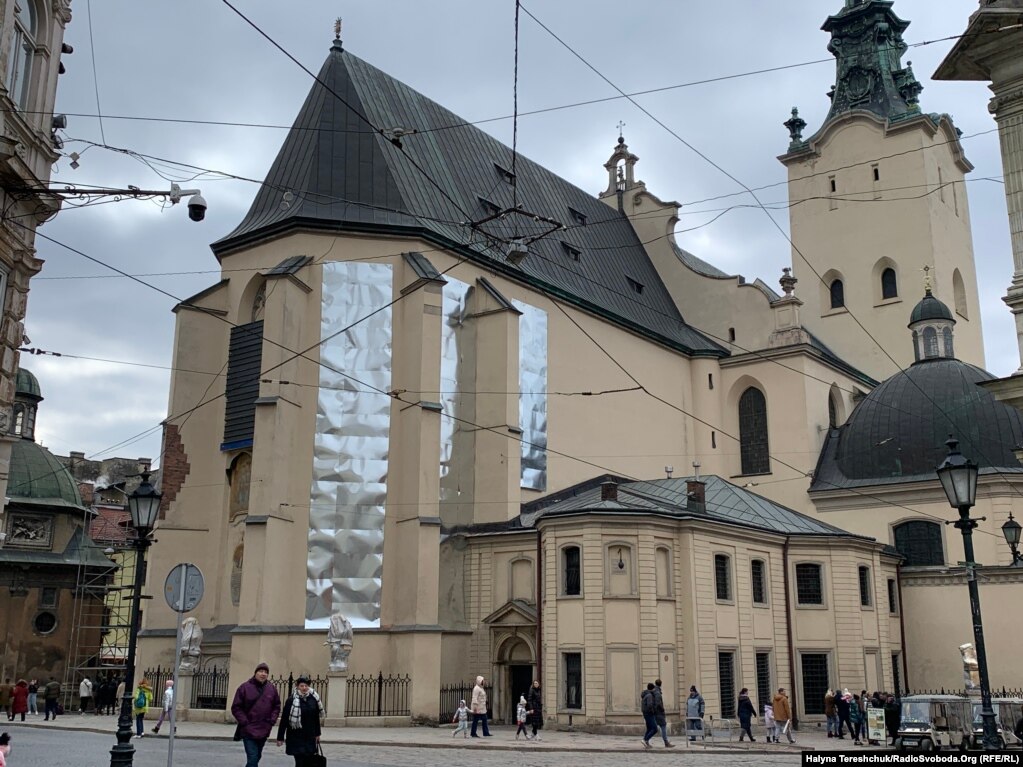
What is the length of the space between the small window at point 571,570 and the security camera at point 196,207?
15579mm

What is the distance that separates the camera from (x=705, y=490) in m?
31.7

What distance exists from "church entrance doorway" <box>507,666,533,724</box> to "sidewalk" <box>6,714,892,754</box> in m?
1.94

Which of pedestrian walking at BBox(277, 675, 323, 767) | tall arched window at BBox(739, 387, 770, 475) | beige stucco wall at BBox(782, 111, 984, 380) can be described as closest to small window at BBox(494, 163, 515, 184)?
tall arched window at BBox(739, 387, 770, 475)

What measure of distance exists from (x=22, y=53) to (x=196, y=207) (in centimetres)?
496

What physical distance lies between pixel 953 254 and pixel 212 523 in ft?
121

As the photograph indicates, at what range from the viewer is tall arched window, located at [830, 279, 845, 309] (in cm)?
5047

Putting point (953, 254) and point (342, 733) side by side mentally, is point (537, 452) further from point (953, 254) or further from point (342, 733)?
point (953, 254)

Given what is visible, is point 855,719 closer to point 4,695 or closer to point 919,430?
point 919,430

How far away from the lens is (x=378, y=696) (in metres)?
27.0

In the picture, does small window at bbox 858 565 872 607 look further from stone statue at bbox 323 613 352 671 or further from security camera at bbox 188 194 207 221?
security camera at bbox 188 194 207 221

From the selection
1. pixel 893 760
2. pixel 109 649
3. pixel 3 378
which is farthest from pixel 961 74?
pixel 109 649

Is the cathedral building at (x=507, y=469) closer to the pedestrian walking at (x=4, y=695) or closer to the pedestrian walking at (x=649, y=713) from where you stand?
the pedestrian walking at (x=649, y=713)

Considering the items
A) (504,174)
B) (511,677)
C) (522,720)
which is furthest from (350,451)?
(504,174)

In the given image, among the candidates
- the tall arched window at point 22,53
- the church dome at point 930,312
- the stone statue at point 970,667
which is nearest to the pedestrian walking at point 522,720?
the stone statue at point 970,667
